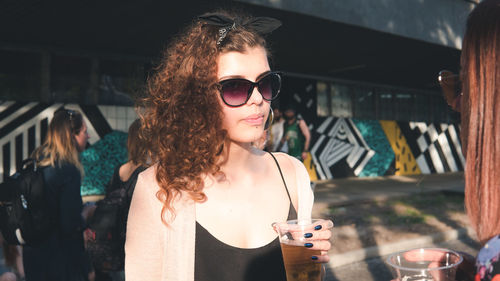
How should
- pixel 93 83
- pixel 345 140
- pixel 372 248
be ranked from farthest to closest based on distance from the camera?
pixel 345 140
pixel 93 83
pixel 372 248

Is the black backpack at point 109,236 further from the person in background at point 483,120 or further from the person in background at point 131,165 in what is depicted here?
the person in background at point 483,120

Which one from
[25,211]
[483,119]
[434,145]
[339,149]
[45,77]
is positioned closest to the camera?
[483,119]

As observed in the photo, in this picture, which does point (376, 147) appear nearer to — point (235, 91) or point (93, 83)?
point (93, 83)

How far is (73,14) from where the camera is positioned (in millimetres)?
7625

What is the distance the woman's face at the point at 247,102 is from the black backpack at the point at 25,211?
6.93 feet

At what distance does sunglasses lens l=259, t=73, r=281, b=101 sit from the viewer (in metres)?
1.73

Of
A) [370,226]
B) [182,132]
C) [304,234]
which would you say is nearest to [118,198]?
[182,132]

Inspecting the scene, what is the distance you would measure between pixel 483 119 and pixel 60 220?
3140 millimetres

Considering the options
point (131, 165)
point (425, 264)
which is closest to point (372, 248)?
point (131, 165)

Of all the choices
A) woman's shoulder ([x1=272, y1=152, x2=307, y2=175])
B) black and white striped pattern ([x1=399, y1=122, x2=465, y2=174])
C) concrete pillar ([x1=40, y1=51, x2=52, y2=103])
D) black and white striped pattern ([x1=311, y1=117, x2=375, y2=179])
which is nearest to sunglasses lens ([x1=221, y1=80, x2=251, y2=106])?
A: woman's shoulder ([x1=272, y1=152, x2=307, y2=175])

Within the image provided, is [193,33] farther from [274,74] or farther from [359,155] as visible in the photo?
[359,155]

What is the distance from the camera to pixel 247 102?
66.2 inches

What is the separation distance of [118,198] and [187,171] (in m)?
1.48

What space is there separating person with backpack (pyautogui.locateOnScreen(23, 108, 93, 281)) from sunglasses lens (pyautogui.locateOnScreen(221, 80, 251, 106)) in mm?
2181
